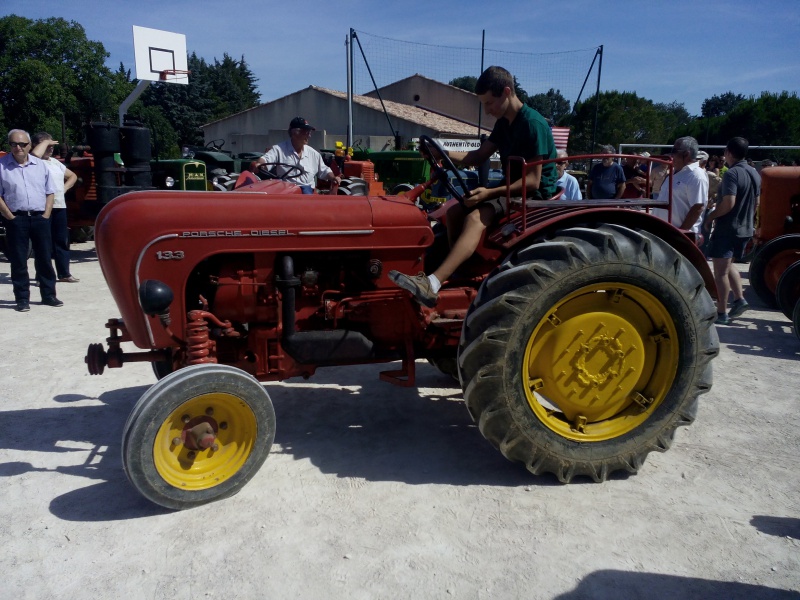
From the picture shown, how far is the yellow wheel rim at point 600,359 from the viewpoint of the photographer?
3279 millimetres

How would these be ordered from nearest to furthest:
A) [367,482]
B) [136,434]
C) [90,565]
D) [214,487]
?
[90,565] → [136,434] → [214,487] → [367,482]

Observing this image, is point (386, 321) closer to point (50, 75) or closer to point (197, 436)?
point (197, 436)

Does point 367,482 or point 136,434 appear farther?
point 367,482

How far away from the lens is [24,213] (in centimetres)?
696

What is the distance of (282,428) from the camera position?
155 inches

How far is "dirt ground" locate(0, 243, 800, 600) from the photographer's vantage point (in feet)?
8.29

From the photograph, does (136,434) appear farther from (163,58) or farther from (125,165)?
(163,58)

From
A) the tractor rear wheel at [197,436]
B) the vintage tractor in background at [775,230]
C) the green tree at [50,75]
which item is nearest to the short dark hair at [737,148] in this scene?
the vintage tractor in background at [775,230]

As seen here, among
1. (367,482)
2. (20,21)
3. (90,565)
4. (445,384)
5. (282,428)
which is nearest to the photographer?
(90,565)

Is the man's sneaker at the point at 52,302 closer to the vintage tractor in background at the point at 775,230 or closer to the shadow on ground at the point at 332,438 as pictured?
the shadow on ground at the point at 332,438

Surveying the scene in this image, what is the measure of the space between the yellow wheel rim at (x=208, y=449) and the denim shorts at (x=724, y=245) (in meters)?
5.35

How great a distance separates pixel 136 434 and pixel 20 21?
62.4 metres

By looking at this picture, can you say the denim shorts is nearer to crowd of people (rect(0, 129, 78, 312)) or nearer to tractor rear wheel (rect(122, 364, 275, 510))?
tractor rear wheel (rect(122, 364, 275, 510))

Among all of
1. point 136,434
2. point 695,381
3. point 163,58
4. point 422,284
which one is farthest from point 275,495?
point 163,58
